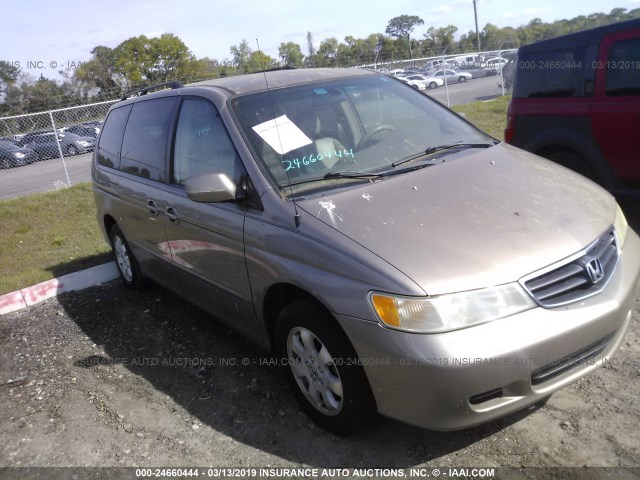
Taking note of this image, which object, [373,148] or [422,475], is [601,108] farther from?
[422,475]

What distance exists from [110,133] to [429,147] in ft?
10.7

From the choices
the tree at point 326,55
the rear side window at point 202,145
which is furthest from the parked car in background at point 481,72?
the rear side window at point 202,145

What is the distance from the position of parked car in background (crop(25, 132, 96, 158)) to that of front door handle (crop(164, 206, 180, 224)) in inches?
407

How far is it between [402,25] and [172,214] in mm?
45143

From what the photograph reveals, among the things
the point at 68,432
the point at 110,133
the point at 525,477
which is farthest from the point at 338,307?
the point at 110,133

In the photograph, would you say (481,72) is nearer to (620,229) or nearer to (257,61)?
(257,61)

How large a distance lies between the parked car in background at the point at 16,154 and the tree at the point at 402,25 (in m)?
31.0

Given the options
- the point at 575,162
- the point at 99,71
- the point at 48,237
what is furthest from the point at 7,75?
the point at 575,162

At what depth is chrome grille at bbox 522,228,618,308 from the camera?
250cm

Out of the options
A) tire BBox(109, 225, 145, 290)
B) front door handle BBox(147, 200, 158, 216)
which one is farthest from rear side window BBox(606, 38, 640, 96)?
tire BBox(109, 225, 145, 290)

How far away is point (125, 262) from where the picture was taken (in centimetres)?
545

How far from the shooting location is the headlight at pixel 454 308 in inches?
94.0

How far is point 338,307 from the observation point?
103 inches

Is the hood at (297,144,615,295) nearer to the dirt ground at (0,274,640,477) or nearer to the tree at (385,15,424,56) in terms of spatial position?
the dirt ground at (0,274,640,477)
